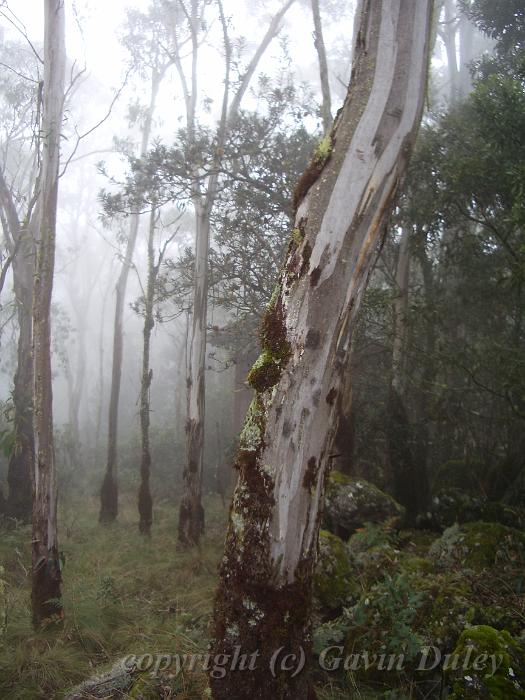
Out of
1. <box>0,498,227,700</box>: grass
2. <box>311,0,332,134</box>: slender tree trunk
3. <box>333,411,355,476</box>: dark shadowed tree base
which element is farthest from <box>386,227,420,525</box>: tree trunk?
<box>0,498,227,700</box>: grass

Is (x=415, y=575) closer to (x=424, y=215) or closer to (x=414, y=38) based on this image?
(x=414, y=38)

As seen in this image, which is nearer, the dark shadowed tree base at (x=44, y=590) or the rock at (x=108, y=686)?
the rock at (x=108, y=686)

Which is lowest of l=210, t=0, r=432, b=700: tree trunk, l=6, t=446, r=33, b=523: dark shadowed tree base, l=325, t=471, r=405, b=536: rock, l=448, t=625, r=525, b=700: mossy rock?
l=6, t=446, r=33, b=523: dark shadowed tree base

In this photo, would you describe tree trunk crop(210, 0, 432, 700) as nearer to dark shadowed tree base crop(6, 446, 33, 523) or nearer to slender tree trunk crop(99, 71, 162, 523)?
slender tree trunk crop(99, 71, 162, 523)

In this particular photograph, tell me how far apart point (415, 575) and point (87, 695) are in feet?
8.89

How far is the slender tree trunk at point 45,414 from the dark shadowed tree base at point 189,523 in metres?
3.88

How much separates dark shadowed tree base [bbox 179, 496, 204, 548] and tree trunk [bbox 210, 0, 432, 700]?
660 centimetres

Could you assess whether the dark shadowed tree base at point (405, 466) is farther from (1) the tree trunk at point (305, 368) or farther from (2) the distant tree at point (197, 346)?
(1) the tree trunk at point (305, 368)

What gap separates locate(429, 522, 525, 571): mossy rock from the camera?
204 inches

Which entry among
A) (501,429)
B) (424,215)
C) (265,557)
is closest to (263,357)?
(265,557)

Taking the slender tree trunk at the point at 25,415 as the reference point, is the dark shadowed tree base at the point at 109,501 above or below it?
below

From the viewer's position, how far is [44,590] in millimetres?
5176

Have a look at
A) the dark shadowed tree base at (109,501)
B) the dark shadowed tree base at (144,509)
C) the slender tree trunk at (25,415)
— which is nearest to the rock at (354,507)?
the dark shadowed tree base at (144,509)

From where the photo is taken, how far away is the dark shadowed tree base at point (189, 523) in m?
9.01
